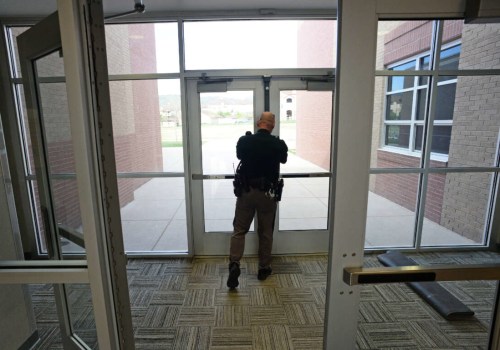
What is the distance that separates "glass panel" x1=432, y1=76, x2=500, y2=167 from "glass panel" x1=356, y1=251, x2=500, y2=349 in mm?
1437

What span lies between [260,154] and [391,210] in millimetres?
2451

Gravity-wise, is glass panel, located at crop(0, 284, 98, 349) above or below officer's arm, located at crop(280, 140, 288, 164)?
below

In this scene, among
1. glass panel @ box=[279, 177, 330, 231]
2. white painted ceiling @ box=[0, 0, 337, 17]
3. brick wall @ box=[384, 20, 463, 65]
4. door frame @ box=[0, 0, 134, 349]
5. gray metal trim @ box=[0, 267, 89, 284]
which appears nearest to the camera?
door frame @ box=[0, 0, 134, 349]

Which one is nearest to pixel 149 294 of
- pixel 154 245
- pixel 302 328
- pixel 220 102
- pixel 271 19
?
pixel 154 245

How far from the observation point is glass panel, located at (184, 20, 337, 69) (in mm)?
2922

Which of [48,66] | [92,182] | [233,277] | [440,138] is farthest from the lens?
[440,138]

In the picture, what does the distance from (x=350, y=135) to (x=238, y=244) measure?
78.4 inches

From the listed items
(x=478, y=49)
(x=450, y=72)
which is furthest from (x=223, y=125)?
(x=478, y=49)

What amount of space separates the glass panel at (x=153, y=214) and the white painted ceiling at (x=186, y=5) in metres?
1.75

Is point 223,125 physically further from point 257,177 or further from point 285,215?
point 285,215

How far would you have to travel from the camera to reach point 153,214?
13.4ft

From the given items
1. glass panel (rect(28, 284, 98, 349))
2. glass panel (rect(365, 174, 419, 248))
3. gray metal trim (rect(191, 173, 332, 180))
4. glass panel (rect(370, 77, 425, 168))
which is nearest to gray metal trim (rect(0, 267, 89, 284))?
glass panel (rect(28, 284, 98, 349))

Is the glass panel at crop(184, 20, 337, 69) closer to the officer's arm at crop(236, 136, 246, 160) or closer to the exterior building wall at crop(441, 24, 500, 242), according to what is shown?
the officer's arm at crop(236, 136, 246, 160)

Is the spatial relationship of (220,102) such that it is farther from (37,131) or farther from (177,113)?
(37,131)
